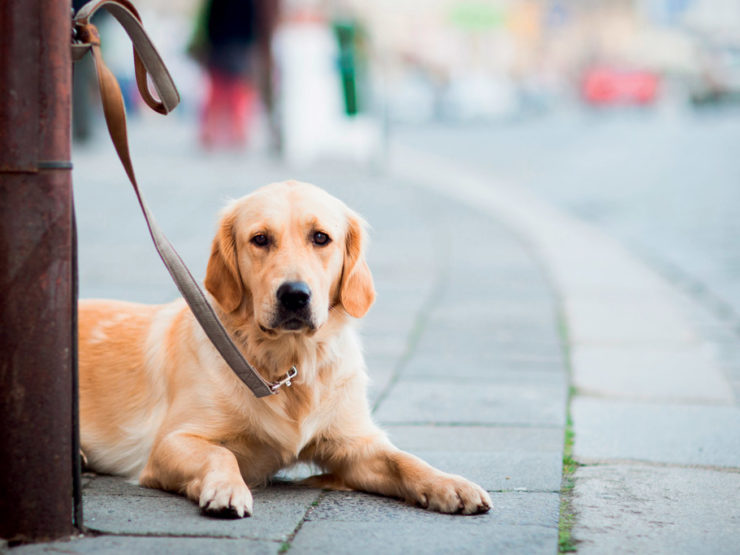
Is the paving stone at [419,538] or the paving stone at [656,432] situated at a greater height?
the paving stone at [419,538]

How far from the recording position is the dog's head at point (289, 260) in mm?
3229

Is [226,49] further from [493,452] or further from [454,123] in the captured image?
[454,123]

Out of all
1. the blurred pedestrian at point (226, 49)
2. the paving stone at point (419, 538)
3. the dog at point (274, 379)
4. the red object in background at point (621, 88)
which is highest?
the red object in background at point (621, 88)

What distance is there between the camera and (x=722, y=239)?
36.1ft

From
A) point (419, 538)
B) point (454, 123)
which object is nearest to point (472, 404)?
point (419, 538)

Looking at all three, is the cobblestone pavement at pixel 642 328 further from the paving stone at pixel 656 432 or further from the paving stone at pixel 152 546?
the paving stone at pixel 152 546

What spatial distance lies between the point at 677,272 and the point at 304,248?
635 cm

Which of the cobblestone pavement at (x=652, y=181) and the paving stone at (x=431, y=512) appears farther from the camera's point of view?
the cobblestone pavement at (x=652, y=181)

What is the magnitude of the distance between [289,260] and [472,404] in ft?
5.59

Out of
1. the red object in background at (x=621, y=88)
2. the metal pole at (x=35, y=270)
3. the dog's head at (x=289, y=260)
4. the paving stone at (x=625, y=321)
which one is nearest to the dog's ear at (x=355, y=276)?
the dog's head at (x=289, y=260)

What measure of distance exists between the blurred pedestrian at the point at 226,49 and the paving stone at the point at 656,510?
40.1 ft

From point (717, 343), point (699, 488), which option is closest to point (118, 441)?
point (699, 488)

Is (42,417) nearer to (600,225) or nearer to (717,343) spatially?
(717,343)

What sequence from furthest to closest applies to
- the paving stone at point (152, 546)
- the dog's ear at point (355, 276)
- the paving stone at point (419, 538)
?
the dog's ear at point (355, 276), the paving stone at point (419, 538), the paving stone at point (152, 546)
